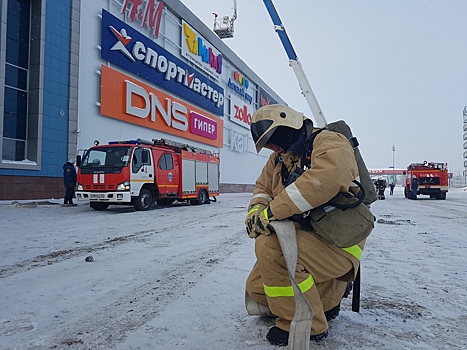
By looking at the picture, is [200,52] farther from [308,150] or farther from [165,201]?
[308,150]

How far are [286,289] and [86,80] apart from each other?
52.9 ft

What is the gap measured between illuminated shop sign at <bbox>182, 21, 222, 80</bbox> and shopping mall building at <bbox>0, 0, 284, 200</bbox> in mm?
72

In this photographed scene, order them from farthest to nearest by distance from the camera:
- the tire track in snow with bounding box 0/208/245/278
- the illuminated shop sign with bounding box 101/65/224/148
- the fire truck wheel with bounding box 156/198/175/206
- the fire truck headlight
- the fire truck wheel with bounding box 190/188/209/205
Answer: the illuminated shop sign with bounding box 101/65/224/148
the fire truck wheel with bounding box 190/188/209/205
the fire truck wheel with bounding box 156/198/175/206
the fire truck headlight
the tire track in snow with bounding box 0/208/245/278

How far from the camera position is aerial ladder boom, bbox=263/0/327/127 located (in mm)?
12984

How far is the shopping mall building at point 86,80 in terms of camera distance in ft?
45.3

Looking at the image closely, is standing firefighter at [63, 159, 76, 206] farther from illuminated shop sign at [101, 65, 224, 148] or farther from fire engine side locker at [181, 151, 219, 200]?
illuminated shop sign at [101, 65, 224, 148]

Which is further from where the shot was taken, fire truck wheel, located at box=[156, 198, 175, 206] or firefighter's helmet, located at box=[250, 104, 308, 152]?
fire truck wheel, located at box=[156, 198, 175, 206]

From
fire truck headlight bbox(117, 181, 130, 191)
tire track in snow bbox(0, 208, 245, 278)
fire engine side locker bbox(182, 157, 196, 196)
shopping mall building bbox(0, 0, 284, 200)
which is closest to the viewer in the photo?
tire track in snow bbox(0, 208, 245, 278)

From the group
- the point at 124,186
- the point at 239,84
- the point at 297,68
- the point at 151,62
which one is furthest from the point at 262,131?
the point at 239,84

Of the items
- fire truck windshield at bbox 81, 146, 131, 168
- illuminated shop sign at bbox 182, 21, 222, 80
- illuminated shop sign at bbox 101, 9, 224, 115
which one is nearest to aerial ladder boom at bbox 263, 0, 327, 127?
fire truck windshield at bbox 81, 146, 131, 168

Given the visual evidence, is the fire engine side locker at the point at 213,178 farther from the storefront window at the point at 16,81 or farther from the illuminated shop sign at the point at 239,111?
the illuminated shop sign at the point at 239,111

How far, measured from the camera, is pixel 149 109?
65.7 feet

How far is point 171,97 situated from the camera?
22.6m

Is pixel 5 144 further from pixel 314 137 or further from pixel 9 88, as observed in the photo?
pixel 314 137
